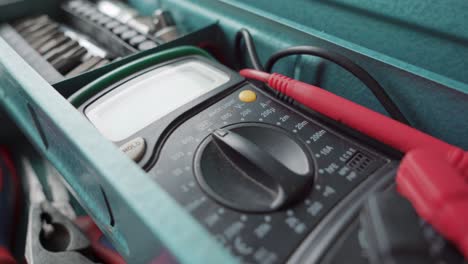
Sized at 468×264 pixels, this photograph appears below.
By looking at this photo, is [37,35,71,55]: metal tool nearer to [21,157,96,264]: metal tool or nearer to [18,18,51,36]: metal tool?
[18,18,51,36]: metal tool

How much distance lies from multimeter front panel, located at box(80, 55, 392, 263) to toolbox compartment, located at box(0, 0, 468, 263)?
56mm

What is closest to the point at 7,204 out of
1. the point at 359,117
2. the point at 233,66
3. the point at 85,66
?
the point at 85,66

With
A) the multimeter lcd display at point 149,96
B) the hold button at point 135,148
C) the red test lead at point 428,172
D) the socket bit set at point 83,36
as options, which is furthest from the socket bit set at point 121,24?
the red test lead at point 428,172

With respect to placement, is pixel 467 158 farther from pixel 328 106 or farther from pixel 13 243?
pixel 13 243

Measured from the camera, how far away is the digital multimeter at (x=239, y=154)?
10.2 inches

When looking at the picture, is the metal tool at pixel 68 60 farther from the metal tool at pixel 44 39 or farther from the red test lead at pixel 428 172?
the red test lead at pixel 428 172

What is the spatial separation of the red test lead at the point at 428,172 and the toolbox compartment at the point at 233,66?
2.6 inches

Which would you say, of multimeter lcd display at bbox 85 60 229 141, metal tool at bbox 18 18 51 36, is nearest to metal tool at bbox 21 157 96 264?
multimeter lcd display at bbox 85 60 229 141

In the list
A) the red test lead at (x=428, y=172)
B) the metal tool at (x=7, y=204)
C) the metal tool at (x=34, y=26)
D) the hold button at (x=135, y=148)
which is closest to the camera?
the red test lead at (x=428, y=172)

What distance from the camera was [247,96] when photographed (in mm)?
378

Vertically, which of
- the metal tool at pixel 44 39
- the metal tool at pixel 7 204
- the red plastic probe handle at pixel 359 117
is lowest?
the metal tool at pixel 7 204

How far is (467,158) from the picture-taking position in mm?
248

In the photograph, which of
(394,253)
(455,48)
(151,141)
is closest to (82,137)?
(151,141)

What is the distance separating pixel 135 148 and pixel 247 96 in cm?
13
